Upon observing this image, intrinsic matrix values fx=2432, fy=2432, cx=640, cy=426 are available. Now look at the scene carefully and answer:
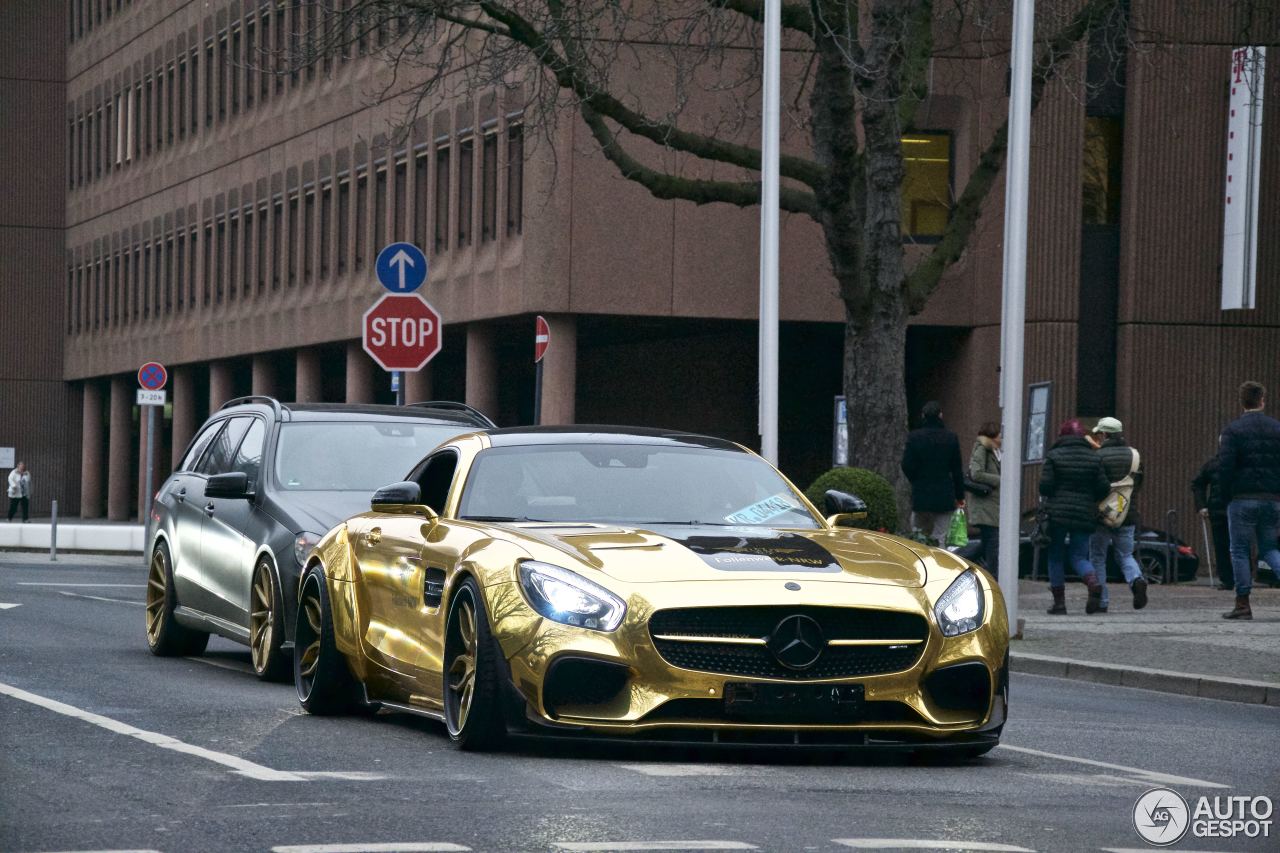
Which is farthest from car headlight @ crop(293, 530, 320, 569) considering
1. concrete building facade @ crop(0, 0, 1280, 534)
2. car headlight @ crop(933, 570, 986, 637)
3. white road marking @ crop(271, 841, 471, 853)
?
concrete building facade @ crop(0, 0, 1280, 534)

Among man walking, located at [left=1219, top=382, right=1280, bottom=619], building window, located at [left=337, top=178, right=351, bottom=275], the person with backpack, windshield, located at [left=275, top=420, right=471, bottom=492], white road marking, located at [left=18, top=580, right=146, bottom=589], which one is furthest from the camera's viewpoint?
building window, located at [left=337, top=178, right=351, bottom=275]

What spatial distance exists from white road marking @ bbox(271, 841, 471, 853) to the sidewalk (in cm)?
876

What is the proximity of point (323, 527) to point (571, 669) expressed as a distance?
4.40 metres

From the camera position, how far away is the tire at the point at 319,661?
11.0 m

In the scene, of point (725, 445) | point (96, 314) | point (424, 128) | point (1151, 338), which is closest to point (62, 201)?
point (96, 314)

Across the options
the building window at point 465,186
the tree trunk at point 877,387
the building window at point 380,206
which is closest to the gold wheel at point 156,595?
the tree trunk at point 877,387

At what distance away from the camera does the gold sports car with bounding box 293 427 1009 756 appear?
8.75m

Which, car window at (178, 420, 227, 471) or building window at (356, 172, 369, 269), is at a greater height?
building window at (356, 172, 369, 269)

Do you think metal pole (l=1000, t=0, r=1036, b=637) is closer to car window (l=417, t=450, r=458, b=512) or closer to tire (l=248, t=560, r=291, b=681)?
tire (l=248, t=560, r=291, b=681)

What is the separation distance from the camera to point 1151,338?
36.9 metres

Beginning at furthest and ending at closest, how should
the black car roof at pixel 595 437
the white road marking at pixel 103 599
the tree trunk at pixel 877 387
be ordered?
the white road marking at pixel 103 599, the tree trunk at pixel 877 387, the black car roof at pixel 595 437

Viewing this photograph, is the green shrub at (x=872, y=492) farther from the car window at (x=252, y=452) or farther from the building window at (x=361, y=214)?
the building window at (x=361, y=214)

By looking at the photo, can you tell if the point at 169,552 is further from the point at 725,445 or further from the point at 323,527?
the point at 725,445

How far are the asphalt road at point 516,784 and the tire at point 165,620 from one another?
2.28 meters
